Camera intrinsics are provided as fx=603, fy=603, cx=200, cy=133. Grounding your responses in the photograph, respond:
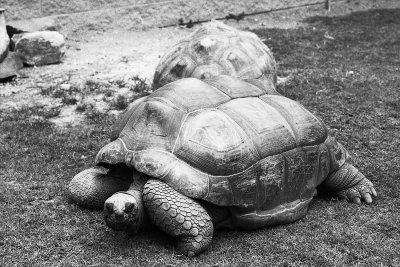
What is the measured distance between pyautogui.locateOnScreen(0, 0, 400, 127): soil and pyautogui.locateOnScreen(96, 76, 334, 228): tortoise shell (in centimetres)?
209

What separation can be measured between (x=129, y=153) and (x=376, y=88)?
3.60 metres

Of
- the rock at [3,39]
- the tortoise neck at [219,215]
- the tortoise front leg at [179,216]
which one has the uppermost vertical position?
the tortoise front leg at [179,216]

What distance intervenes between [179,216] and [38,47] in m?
4.70

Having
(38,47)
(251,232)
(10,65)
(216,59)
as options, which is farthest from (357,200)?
(38,47)

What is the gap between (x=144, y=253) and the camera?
129 inches

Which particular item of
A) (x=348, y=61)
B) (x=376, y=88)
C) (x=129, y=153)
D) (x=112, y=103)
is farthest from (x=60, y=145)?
(x=348, y=61)

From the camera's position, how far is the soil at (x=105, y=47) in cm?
613

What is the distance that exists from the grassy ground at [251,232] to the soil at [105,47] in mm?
492

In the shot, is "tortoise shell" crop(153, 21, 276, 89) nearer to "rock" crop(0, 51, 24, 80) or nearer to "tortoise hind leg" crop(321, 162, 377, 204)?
"tortoise hind leg" crop(321, 162, 377, 204)

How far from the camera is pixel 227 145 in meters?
3.39

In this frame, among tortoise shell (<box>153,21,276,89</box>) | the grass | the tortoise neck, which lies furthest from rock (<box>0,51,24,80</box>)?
the tortoise neck

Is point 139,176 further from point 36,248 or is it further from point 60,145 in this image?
point 60,145

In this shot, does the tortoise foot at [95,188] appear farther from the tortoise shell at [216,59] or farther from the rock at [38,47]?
the rock at [38,47]

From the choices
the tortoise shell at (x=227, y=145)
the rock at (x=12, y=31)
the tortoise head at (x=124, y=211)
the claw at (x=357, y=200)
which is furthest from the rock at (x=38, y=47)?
the claw at (x=357, y=200)
